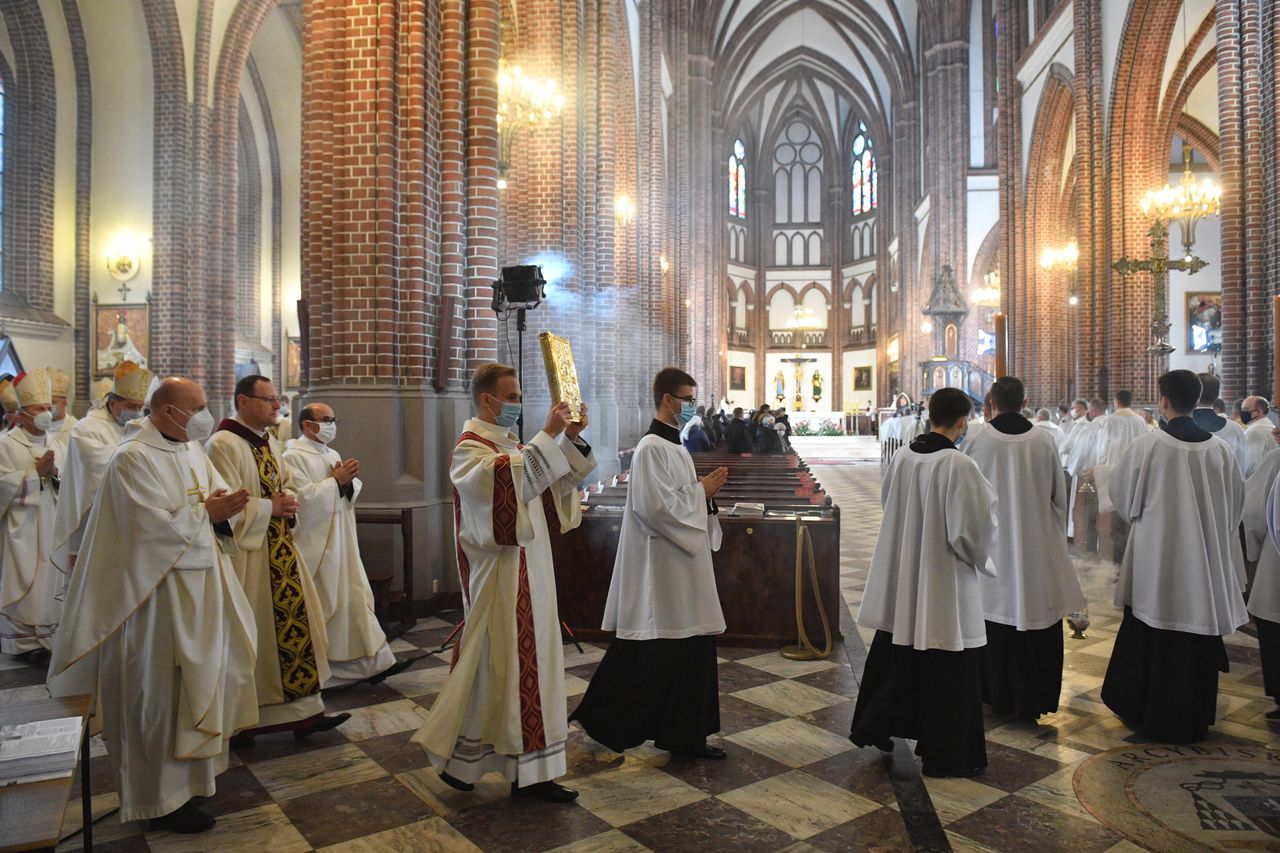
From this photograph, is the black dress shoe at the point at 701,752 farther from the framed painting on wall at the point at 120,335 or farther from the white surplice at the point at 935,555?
the framed painting on wall at the point at 120,335

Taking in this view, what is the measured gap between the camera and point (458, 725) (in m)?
3.31

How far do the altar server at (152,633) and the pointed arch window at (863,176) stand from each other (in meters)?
45.9

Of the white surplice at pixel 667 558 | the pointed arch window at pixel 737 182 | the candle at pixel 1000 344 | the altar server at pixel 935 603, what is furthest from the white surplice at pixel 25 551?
the pointed arch window at pixel 737 182

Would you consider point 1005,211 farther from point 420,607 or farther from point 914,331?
point 420,607

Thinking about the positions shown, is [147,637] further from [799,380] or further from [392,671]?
[799,380]

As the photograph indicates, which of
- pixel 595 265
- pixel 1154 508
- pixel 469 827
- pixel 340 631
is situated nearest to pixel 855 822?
pixel 469 827

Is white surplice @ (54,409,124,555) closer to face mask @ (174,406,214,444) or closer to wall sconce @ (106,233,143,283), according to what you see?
face mask @ (174,406,214,444)

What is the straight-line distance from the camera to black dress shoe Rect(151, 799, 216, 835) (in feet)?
10.4

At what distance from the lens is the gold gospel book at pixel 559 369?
15.0ft

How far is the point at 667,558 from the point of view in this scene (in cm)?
388

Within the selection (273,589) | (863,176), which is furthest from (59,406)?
(863,176)

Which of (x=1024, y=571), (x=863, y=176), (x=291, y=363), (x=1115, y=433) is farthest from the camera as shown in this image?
(x=863, y=176)

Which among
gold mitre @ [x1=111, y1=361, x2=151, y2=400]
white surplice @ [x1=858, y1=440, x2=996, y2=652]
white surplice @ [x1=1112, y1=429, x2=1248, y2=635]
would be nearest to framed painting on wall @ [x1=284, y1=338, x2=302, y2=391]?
gold mitre @ [x1=111, y1=361, x2=151, y2=400]

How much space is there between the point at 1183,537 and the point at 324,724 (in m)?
4.25
